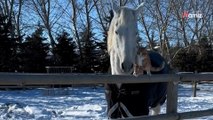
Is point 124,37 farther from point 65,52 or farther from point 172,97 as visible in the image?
point 65,52

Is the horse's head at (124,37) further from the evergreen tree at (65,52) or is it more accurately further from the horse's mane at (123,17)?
the evergreen tree at (65,52)

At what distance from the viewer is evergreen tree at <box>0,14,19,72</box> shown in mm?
27844

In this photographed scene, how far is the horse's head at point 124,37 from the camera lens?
4.46 meters

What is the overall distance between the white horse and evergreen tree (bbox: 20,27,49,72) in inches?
970

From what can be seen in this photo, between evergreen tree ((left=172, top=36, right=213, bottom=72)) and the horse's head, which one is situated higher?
evergreen tree ((left=172, top=36, right=213, bottom=72))

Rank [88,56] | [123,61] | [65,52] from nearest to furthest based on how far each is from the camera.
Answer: [123,61], [65,52], [88,56]

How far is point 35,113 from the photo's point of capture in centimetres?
1166

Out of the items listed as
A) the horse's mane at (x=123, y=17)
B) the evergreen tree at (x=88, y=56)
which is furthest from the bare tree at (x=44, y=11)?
the horse's mane at (x=123, y=17)

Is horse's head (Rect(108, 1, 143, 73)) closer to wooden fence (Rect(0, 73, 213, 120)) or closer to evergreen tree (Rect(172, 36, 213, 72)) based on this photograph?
wooden fence (Rect(0, 73, 213, 120))

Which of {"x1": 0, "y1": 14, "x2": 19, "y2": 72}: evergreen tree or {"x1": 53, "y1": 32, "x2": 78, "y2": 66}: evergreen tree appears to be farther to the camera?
{"x1": 53, "y1": 32, "x2": 78, "y2": 66}: evergreen tree

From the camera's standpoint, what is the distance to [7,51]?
28.2m

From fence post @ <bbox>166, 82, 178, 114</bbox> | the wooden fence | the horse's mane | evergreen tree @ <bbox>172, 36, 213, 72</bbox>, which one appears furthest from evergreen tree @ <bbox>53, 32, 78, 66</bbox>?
fence post @ <bbox>166, 82, 178, 114</bbox>

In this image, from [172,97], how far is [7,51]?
991 inches

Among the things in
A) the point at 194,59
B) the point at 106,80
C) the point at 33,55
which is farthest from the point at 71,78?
the point at 194,59
